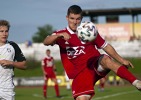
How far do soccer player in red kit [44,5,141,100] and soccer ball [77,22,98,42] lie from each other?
0.29 metres

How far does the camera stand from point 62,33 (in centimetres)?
847

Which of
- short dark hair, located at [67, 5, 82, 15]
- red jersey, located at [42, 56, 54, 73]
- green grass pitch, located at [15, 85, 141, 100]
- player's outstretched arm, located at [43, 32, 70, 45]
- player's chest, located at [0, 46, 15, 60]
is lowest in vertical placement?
green grass pitch, located at [15, 85, 141, 100]

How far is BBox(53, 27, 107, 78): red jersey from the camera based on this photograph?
900 centimetres

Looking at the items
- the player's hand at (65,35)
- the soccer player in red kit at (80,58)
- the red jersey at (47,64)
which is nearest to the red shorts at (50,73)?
the red jersey at (47,64)

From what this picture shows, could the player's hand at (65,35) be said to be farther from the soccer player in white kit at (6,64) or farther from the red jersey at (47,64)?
the red jersey at (47,64)

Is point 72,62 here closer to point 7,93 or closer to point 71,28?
point 71,28

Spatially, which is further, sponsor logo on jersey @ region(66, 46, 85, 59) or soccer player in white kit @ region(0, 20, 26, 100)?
sponsor logo on jersey @ region(66, 46, 85, 59)

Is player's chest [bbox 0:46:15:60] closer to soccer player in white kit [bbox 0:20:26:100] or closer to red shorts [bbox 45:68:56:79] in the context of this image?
soccer player in white kit [bbox 0:20:26:100]

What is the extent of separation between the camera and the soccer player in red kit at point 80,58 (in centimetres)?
872

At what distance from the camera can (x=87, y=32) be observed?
816cm

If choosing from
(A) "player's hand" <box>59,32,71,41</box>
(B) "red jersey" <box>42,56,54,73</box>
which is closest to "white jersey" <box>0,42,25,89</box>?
(A) "player's hand" <box>59,32,71,41</box>

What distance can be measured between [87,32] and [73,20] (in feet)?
2.82

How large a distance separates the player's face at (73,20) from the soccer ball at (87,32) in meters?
0.59

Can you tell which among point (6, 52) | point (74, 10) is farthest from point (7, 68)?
point (74, 10)
